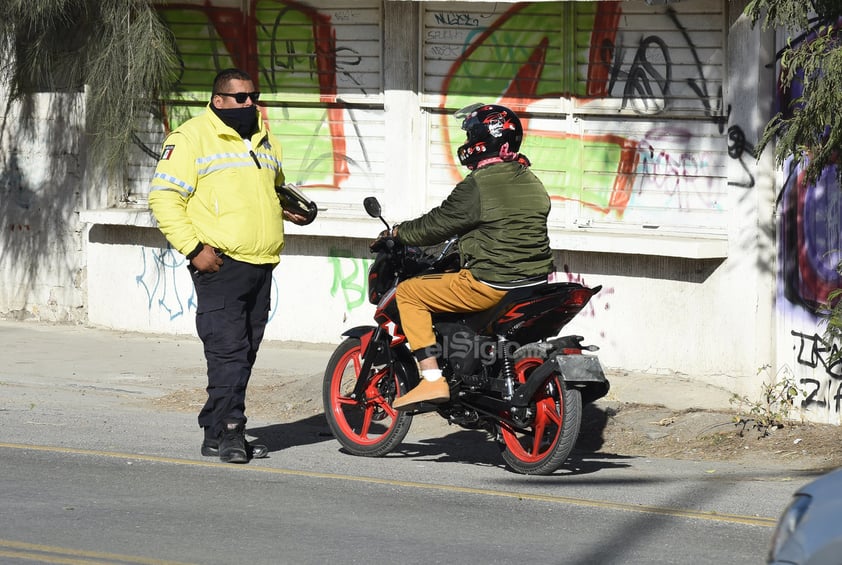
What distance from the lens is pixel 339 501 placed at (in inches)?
274

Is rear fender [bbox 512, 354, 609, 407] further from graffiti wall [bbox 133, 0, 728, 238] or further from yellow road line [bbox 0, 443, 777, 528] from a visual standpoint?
graffiti wall [bbox 133, 0, 728, 238]

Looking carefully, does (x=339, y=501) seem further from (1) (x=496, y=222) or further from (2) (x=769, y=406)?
(2) (x=769, y=406)

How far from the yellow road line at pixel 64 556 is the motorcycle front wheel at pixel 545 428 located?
7.76ft

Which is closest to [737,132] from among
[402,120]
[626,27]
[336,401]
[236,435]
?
[626,27]

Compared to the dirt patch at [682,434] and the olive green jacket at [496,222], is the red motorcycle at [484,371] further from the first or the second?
the dirt patch at [682,434]

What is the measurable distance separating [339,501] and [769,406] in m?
4.08

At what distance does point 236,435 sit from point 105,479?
0.85m

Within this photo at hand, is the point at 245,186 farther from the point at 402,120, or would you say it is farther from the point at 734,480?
the point at 402,120

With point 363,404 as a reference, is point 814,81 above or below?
above

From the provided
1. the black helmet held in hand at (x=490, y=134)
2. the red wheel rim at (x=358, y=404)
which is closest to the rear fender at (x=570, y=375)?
the red wheel rim at (x=358, y=404)

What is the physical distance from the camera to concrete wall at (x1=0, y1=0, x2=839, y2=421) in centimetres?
1027

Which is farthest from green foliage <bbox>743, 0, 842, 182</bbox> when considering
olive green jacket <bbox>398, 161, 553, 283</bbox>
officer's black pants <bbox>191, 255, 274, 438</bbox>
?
officer's black pants <bbox>191, 255, 274, 438</bbox>

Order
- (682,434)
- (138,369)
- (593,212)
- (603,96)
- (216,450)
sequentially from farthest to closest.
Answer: (138,369) < (593,212) < (603,96) < (682,434) < (216,450)

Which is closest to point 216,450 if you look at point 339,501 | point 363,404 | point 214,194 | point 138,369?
point 363,404
